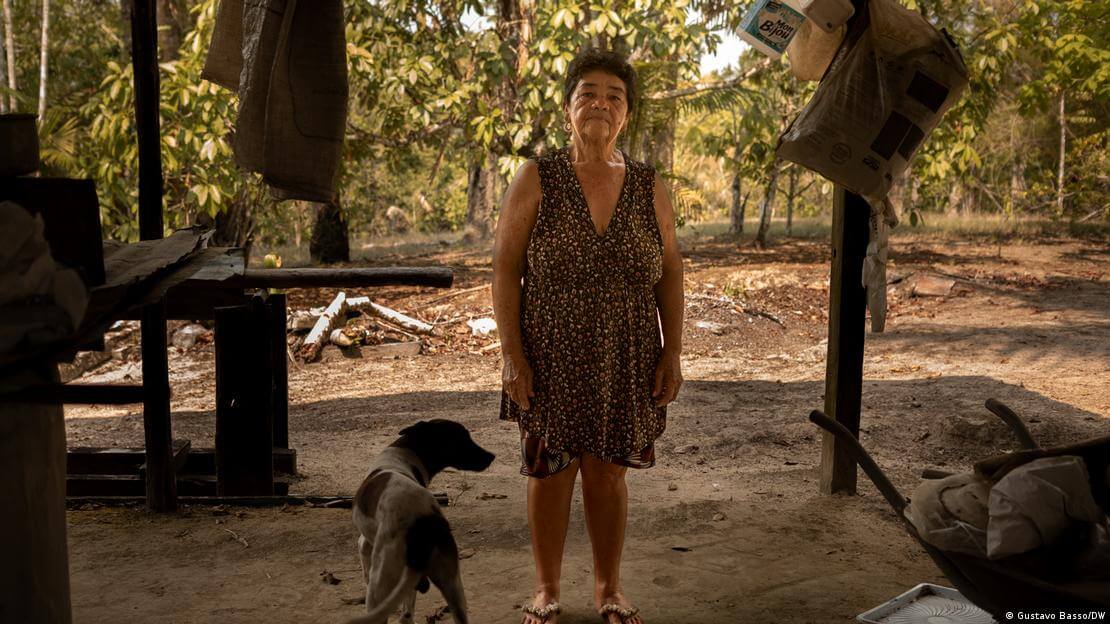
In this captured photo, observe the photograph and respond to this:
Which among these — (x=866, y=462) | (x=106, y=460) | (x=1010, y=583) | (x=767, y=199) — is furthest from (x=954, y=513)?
(x=767, y=199)

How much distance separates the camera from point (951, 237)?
17.1 metres

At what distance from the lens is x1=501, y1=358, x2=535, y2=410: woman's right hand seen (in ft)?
9.72

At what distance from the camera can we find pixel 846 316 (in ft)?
13.8

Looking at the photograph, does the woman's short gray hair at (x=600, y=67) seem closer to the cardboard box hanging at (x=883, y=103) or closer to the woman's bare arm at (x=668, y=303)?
the woman's bare arm at (x=668, y=303)

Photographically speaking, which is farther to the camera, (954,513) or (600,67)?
(600,67)

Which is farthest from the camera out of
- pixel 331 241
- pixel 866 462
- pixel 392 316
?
pixel 331 241

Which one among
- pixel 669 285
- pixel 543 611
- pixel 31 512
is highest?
pixel 669 285

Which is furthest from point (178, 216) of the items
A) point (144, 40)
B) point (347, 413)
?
point (144, 40)

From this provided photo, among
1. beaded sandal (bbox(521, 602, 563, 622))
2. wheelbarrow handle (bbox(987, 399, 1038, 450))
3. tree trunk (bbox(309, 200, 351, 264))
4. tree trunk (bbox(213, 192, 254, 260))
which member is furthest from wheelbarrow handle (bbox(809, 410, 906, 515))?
tree trunk (bbox(309, 200, 351, 264))

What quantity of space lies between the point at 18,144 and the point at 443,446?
1683 mm

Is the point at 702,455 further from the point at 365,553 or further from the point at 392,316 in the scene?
the point at 392,316

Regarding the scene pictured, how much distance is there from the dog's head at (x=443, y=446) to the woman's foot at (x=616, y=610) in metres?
0.59

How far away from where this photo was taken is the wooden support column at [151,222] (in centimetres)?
407

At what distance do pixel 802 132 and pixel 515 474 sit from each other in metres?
2.67
